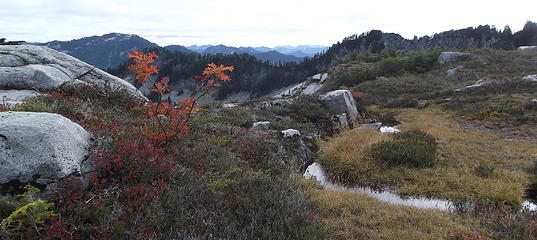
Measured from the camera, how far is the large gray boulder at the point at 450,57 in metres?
37.8

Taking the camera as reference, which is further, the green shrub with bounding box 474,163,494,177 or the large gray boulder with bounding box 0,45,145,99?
the large gray boulder with bounding box 0,45,145,99

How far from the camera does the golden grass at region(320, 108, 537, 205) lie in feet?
27.2

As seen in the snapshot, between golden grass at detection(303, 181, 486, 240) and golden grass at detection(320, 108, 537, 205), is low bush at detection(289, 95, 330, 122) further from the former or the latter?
golden grass at detection(303, 181, 486, 240)

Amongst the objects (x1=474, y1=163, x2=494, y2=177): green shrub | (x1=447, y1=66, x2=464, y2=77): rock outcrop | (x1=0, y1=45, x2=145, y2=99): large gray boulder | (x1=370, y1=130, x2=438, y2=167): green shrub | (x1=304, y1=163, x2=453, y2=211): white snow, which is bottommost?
(x1=304, y1=163, x2=453, y2=211): white snow

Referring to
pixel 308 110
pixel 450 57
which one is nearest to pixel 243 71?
pixel 450 57

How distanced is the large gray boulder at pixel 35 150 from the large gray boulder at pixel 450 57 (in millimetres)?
41826

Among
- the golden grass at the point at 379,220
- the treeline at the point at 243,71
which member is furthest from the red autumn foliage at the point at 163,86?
the treeline at the point at 243,71

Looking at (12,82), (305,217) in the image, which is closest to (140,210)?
(305,217)

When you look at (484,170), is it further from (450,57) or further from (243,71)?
(243,71)

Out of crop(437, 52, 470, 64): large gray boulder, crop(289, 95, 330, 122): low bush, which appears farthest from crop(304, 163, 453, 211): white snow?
crop(437, 52, 470, 64): large gray boulder

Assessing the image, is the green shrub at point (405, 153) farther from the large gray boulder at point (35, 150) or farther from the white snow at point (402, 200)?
the large gray boulder at point (35, 150)

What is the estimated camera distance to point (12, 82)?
9883mm

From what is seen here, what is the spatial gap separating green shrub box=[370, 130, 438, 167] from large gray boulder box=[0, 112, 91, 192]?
877 centimetres

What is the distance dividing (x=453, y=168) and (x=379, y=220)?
17.5 feet
